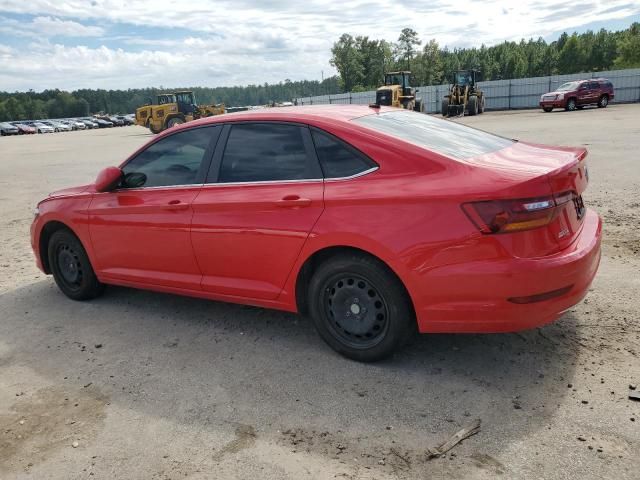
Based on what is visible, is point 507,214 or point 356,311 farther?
point 356,311

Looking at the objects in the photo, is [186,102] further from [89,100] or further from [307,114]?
[89,100]

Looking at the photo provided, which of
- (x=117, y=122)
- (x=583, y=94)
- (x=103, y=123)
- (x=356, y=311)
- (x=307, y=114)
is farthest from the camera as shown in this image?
(x=117, y=122)

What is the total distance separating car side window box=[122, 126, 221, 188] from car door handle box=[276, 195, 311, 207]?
0.87m

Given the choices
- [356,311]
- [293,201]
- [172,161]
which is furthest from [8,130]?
[356,311]

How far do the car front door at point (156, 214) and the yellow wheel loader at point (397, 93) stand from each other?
85.4 feet

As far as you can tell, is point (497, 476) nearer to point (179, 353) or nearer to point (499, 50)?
point (179, 353)

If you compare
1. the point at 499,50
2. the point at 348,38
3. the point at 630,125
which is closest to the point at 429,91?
the point at 630,125

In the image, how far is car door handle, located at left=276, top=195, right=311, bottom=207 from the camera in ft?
11.5

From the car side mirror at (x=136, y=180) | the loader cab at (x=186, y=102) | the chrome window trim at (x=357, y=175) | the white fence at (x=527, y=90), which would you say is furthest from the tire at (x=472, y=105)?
the chrome window trim at (x=357, y=175)

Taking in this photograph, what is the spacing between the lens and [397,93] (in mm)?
30938

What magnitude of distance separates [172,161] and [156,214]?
454mm

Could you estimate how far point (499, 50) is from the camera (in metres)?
106

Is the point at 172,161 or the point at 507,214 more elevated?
the point at 172,161

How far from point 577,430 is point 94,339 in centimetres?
349
